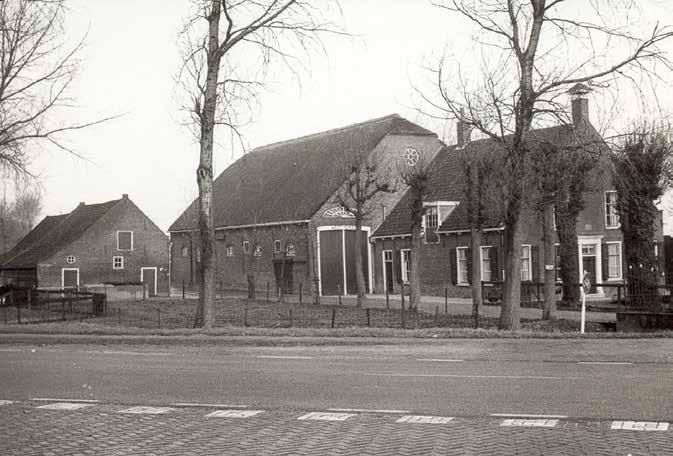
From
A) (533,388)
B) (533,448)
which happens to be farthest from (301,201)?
(533,448)

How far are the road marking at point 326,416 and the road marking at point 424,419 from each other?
0.63 metres

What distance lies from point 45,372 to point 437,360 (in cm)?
665

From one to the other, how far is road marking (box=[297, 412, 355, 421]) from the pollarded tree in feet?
68.0

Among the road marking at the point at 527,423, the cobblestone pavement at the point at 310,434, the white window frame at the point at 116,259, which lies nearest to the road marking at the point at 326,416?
the cobblestone pavement at the point at 310,434

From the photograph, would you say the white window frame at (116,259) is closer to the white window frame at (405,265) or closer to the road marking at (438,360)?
the white window frame at (405,265)

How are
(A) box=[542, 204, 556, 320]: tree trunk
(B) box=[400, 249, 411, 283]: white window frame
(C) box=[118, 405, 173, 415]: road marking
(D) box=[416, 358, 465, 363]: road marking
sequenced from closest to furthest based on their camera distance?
(C) box=[118, 405, 173, 415]: road marking
(D) box=[416, 358, 465, 363]: road marking
(A) box=[542, 204, 556, 320]: tree trunk
(B) box=[400, 249, 411, 283]: white window frame

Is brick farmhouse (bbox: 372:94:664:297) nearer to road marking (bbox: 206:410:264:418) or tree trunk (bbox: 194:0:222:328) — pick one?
tree trunk (bbox: 194:0:222:328)

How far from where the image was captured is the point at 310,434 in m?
8.54

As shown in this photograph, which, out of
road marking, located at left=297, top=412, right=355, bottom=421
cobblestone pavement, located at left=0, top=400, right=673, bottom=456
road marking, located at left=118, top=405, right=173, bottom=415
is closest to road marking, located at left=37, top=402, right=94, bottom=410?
cobblestone pavement, located at left=0, top=400, right=673, bottom=456

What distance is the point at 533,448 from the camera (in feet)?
25.3

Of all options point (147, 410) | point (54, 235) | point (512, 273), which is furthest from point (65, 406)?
point (54, 235)

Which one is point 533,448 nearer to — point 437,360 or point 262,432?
point 262,432

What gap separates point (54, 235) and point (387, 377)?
2064 inches

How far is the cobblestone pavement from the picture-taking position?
25.5 feet
